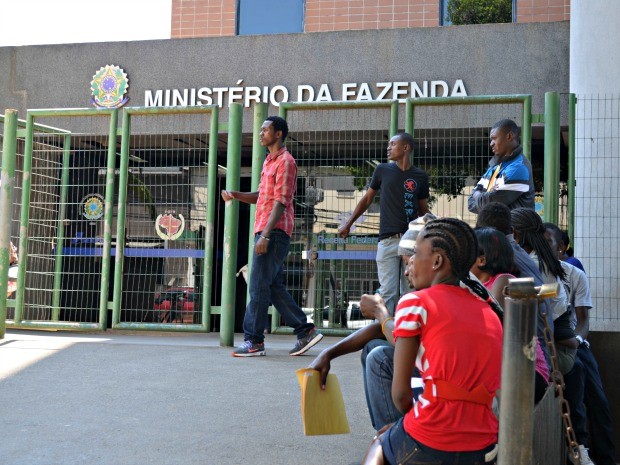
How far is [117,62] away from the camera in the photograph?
1198 cm

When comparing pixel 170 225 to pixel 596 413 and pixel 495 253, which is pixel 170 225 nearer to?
pixel 596 413

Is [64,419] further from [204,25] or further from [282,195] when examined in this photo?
[204,25]

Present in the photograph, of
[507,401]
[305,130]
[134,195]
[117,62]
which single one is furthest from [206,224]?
[507,401]

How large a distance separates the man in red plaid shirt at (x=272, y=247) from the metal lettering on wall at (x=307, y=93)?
3.90 metres

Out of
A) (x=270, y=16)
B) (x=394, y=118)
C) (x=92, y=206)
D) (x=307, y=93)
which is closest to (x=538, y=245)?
(x=394, y=118)

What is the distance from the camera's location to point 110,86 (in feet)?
39.3

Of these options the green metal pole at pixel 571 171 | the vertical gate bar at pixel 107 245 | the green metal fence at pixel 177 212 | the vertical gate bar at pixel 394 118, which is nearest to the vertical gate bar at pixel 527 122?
the green metal pole at pixel 571 171

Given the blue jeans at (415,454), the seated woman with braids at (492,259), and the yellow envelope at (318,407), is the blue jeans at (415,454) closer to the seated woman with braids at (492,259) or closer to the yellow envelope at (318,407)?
the yellow envelope at (318,407)

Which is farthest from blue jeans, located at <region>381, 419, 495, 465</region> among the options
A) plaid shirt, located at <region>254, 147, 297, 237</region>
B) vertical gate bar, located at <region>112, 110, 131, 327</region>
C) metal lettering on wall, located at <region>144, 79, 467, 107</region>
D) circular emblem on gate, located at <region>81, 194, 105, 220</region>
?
metal lettering on wall, located at <region>144, 79, 467, 107</region>

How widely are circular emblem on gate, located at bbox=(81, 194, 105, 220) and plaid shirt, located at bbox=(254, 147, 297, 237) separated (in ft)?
10.0

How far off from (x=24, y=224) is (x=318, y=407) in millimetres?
6079

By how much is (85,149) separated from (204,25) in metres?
4.91

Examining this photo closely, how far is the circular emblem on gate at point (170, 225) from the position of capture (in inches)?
359

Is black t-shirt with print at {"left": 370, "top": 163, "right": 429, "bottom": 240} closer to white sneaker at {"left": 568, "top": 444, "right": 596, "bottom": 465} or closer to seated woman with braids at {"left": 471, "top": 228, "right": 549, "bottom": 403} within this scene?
white sneaker at {"left": 568, "top": 444, "right": 596, "bottom": 465}
